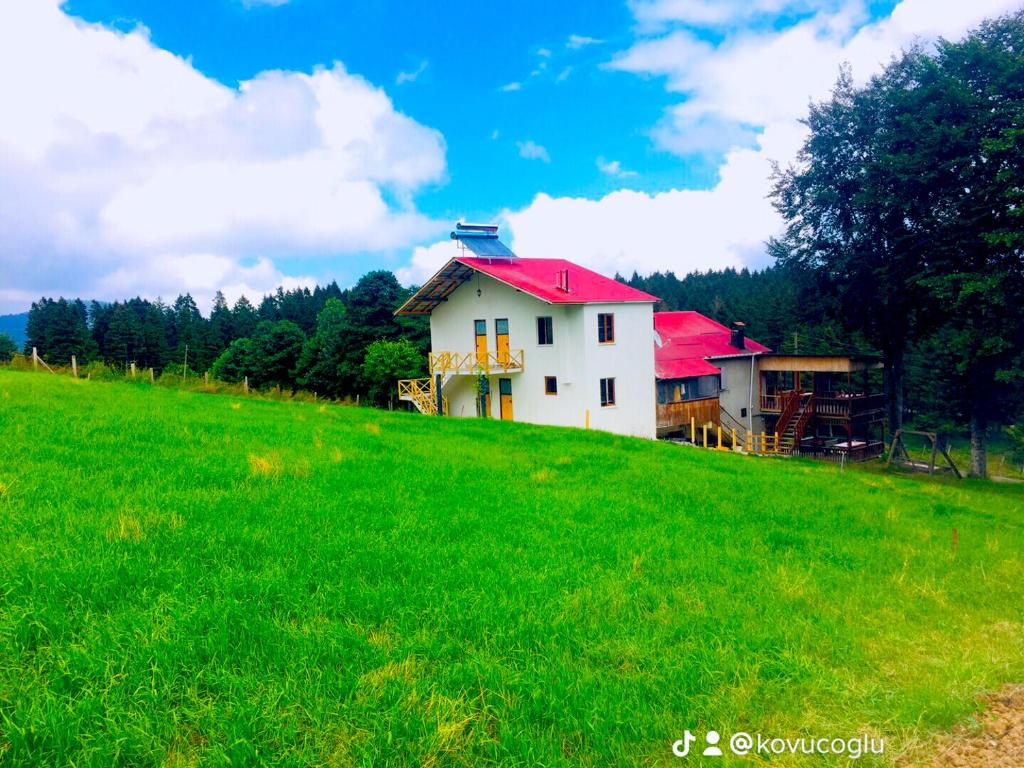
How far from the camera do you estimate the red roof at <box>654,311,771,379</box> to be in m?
34.5

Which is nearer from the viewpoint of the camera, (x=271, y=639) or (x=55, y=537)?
(x=271, y=639)

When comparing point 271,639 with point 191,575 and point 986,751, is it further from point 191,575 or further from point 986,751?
point 986,751

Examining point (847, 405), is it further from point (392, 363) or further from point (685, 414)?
point (392, 363)

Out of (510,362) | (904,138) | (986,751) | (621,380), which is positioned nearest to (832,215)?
(904,138)

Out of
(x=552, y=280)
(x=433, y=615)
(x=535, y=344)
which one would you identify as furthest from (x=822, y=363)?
(x=433, y=615)

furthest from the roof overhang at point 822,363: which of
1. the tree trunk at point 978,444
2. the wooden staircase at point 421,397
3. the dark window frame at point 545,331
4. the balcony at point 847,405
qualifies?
the wooden staircase at point 421,397

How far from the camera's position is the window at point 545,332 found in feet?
99.1

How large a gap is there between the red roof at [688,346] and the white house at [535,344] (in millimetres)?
2961

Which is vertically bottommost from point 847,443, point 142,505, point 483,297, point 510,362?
point 847,443

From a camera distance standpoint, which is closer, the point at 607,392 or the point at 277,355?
the point at 607,392

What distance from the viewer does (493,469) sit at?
11.4 m

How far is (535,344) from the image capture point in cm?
3081

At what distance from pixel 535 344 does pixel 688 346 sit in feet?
38.4

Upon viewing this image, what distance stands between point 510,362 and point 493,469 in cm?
1986
